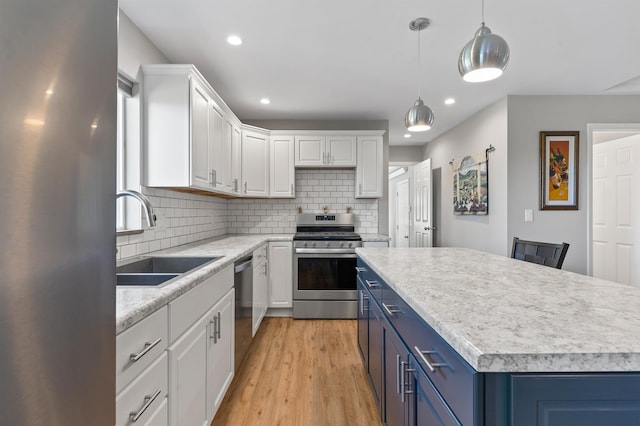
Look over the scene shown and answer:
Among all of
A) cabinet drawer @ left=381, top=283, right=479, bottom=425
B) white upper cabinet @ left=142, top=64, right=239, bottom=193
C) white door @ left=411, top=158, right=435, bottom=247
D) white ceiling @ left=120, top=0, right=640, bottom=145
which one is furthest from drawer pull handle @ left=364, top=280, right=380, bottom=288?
white door @ left=411, top=158, right=435, bottom=247

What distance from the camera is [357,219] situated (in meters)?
4.28

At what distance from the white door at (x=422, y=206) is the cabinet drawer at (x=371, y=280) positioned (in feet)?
9.90

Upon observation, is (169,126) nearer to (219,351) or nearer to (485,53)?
(219,351)

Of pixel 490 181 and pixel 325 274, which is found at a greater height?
pixel 490 181

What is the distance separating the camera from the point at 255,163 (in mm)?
3795

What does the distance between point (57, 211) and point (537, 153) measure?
13.6 ft

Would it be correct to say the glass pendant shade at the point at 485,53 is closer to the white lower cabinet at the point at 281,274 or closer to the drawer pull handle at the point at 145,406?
the drawer pull handle at the point at 145,406

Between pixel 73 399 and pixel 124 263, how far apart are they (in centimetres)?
150

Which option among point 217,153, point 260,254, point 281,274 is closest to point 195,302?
point 217,153

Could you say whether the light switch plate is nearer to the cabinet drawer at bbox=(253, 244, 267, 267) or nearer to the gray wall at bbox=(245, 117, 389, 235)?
the gray wall at bbox=(245, 117, 389, 235)

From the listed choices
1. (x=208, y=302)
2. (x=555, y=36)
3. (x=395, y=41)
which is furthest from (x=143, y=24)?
(x=555, y=36)

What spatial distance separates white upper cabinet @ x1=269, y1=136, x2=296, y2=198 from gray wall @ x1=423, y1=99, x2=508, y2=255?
2.44 meters

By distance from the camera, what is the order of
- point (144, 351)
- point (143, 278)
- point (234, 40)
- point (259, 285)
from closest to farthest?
point (144, 351)
point (143, 278)
point (234, 40)
point (259, 285)

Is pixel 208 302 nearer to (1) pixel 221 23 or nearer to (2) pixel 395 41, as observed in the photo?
(1) pixel 221 23
